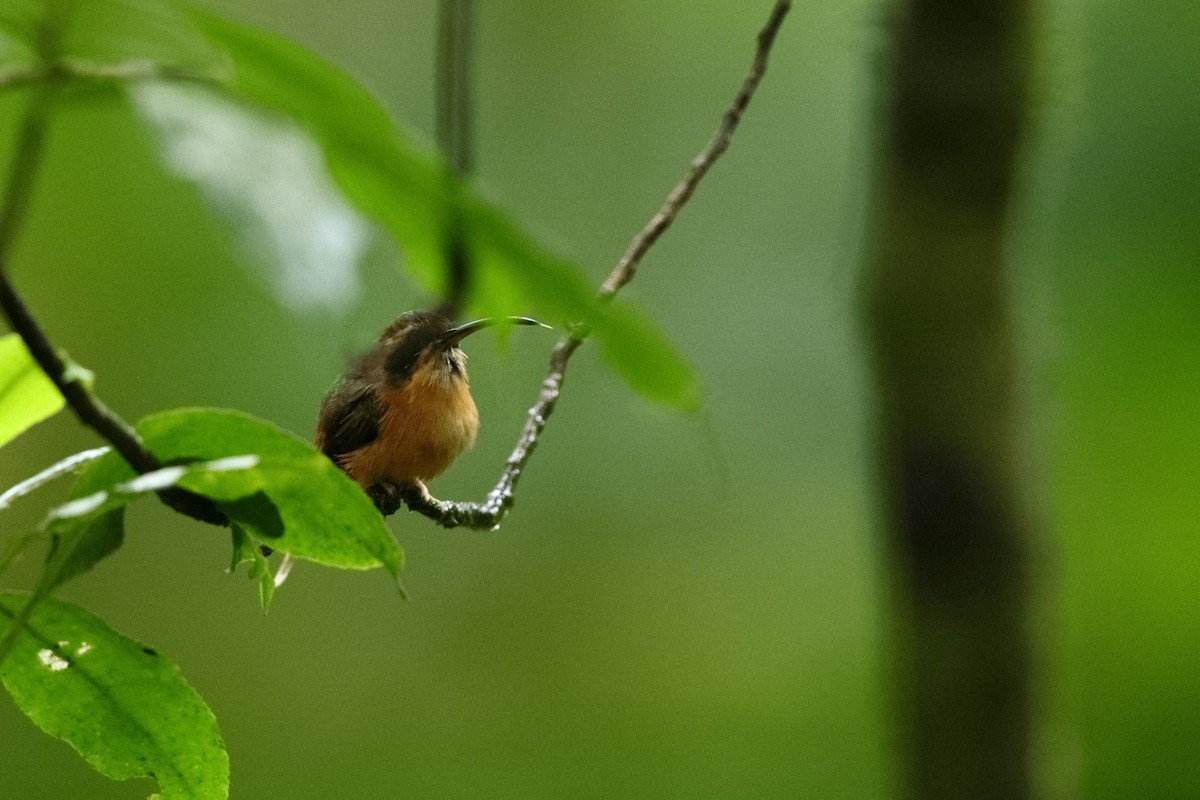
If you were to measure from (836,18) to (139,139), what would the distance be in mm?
2467

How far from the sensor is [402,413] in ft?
4.26

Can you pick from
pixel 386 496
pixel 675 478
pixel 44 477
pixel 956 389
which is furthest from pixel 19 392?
pixel 675 478

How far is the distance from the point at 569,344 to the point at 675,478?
2.40 metres

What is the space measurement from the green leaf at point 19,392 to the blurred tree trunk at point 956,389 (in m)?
0.84

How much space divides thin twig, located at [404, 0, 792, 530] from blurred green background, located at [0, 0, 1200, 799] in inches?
38.0

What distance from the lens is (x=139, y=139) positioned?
2.19 feet

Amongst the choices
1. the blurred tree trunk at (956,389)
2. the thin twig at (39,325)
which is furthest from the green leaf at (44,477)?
the blurred tree trunk at (956,389)

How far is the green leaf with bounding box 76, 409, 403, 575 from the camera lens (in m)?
0.44

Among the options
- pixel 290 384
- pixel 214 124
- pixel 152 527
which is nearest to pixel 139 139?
pixel 214 124

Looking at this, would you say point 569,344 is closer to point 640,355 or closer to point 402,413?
A: point 402,413

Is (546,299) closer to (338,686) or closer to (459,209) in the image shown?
(459,209)

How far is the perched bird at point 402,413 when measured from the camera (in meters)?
1.27

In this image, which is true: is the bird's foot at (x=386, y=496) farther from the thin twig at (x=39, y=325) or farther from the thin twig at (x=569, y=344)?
the thin twig at (x=39, y=325)

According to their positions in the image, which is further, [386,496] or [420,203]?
[386,496]
